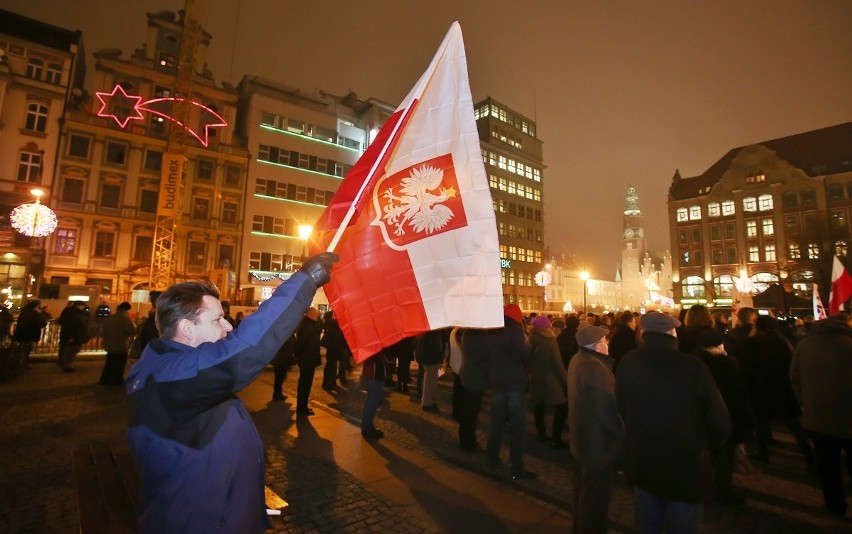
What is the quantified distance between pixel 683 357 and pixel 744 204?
6792 cm

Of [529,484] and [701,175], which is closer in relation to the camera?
[529,484]

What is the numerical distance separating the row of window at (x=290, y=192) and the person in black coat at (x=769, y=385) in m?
32.8

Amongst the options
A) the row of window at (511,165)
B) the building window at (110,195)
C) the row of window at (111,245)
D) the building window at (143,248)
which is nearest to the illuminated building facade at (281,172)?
the row of window at (111,245)

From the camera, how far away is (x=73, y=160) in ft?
97.4

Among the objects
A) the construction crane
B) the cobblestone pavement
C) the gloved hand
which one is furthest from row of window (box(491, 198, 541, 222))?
the gloved hand

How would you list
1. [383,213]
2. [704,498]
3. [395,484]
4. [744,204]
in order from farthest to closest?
[744,204], [395,484], [383,213], [704,498]

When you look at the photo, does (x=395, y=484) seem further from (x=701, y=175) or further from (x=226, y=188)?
(x=701, y=175)

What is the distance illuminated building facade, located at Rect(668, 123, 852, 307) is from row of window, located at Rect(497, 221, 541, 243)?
19.9 meters

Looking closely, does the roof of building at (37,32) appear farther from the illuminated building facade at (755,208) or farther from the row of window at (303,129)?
the illuminated building facade at (755,208)

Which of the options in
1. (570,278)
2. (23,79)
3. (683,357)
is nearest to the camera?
(683,357)

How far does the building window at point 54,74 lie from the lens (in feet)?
98.0

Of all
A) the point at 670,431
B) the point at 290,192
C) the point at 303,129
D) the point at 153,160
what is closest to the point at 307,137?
the point at 303,129

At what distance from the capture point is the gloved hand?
7.13 feet

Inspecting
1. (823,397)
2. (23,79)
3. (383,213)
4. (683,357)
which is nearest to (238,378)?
(383,213)
